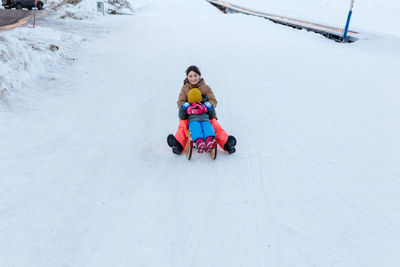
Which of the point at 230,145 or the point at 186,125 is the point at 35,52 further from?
the point at 230,145

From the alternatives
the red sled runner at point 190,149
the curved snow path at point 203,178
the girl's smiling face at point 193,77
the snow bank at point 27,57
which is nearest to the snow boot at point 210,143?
the red sled runner at point 190,149

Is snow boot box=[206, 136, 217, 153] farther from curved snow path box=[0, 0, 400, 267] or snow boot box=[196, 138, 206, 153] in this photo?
curved snow path box=[0, 0, 400, 267]

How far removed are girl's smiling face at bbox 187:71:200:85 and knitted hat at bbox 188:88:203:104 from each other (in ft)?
0.47

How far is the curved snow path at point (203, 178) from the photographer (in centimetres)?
278

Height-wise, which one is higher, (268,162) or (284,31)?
(284,31)

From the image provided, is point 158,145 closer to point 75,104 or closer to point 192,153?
point 192,153

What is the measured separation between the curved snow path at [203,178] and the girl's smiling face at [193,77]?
3.17 feet

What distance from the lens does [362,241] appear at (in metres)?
2.87

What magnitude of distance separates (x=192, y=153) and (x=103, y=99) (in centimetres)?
273

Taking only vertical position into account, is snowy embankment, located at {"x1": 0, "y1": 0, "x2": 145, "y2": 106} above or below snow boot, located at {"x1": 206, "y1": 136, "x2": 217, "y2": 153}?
above

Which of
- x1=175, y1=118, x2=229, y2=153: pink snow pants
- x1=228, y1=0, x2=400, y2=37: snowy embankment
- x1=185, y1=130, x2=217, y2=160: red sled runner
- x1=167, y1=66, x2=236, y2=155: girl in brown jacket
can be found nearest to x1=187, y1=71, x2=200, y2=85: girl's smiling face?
x1=167, y1=66, x2=236, y2=155: girl in brown jacket

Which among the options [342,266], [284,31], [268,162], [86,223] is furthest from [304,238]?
[284,31]

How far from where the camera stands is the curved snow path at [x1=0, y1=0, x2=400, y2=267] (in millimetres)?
2775

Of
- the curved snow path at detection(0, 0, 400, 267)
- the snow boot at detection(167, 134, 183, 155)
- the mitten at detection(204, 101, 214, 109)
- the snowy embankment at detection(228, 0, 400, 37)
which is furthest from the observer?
the snowy embankment at detection(228, 0, 400, 37)
